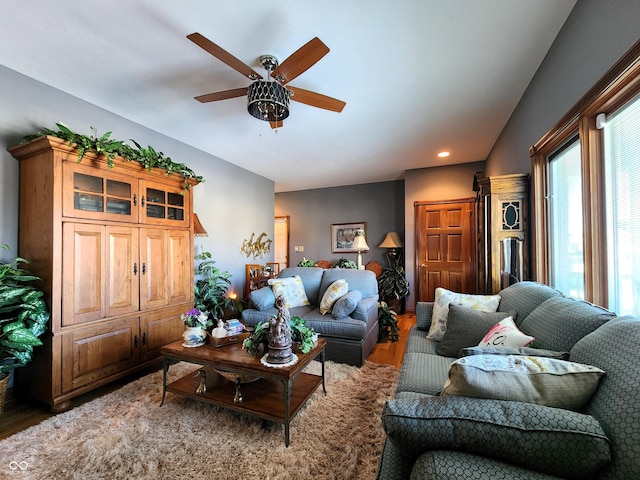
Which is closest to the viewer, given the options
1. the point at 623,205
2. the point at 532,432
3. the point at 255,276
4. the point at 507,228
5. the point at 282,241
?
the point at 532,432

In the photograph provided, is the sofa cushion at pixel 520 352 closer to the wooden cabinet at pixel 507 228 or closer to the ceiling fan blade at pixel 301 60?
the wooden cabinet at pixel 507 228

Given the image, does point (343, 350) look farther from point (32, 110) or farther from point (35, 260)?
point (32, 110)

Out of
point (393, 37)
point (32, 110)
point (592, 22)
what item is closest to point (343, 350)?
point (393, 37)

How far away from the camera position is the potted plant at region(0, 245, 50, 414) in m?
1.78

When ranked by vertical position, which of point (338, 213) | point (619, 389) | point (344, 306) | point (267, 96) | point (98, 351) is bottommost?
point (98, 351)

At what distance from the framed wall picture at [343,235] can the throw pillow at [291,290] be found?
9.19ft

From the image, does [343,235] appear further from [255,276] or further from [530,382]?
[530,382]

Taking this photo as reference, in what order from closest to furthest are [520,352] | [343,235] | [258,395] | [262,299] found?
[520,352]
[258,395]
[262,299]
[343,235]

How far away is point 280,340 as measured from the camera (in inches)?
69.2

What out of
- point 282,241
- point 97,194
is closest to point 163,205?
point 97,194

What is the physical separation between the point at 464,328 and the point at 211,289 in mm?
2969

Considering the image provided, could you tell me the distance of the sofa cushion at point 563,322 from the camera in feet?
3.77

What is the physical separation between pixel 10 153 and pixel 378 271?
5250 mm

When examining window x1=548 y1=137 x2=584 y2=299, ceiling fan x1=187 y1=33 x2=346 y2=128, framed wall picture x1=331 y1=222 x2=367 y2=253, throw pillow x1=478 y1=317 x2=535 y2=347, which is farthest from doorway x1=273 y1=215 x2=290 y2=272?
throw pillow x1=478 y1=317 x2=535 y2=347
